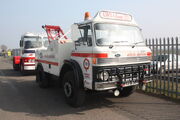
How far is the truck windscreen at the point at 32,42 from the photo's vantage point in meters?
11.6

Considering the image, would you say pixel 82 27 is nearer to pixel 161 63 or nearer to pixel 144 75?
pixel 144 75

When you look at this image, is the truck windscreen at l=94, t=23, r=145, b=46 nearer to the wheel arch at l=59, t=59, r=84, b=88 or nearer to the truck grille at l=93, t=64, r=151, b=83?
the truck grille at l=93, t=64, r=151, b=83

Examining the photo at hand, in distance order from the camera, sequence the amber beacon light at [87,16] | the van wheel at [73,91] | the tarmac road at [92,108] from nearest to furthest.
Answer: the tarmac road at [92,108], the van wheel at [73,91], the amber beacon light at [87,16]

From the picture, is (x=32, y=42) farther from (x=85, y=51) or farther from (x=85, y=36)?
(x=85, y=51)

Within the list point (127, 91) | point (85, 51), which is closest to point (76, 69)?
point (85, 51)

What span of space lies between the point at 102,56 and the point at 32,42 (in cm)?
873

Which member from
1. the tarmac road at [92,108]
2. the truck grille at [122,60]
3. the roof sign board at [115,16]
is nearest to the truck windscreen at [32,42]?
the tarmac road at [92,108]

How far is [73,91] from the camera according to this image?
501 centimetres

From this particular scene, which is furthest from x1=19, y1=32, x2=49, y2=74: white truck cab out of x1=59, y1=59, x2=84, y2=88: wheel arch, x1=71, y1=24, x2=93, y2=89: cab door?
x1=71, y1=24, x2=93, y2=89: cab door

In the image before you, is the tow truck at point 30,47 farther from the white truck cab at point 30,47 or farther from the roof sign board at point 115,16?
the roof sign board at point 115,16

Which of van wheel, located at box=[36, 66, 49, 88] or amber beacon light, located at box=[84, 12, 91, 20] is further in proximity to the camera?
van wheel, located at box=[36, 66, 49, 88]

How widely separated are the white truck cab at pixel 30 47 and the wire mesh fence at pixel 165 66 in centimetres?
750

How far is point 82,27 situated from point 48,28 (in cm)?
386

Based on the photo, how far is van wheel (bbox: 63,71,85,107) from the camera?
481cm
